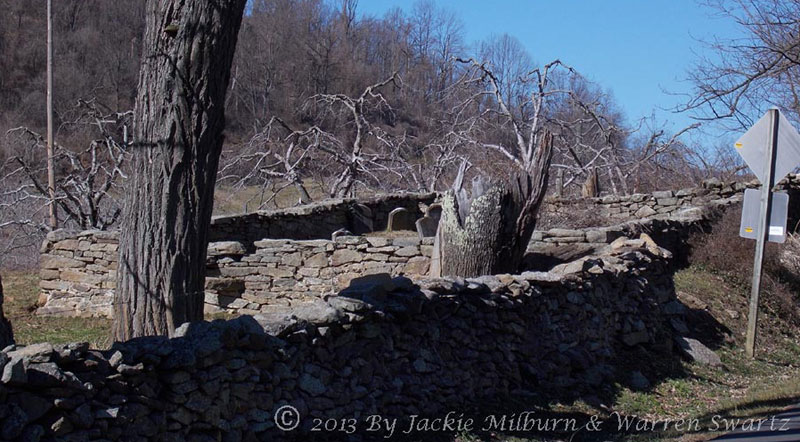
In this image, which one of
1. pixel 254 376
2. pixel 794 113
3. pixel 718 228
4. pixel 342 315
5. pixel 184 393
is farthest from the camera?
pixel 794 113

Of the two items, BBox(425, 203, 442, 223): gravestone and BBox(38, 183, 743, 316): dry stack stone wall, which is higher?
BBox(425, 203, 442, 223): gravestone

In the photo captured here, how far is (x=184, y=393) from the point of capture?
4.32 m

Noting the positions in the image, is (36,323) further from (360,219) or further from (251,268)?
(360,219)

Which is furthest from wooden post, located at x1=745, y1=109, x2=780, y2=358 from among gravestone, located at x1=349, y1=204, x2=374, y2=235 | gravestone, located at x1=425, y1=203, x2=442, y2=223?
gravestone, located at x1=349, y1=204, x2=374, y2=235

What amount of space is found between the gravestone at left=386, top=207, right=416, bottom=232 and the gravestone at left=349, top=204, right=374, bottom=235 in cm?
44

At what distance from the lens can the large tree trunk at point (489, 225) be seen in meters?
8.62

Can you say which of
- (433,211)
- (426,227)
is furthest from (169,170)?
(433,211)

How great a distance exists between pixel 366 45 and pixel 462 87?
22.5 metres

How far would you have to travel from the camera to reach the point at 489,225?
8.60m

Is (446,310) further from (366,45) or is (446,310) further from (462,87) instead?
(366,45)

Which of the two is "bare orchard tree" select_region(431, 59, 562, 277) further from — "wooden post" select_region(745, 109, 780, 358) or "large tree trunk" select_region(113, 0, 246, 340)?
"large tree trunk" select_region(113, 0, 246, 340)

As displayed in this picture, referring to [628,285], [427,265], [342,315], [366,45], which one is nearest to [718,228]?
[628,285]

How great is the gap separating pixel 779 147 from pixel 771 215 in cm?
83

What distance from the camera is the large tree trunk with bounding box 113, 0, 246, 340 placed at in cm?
546
